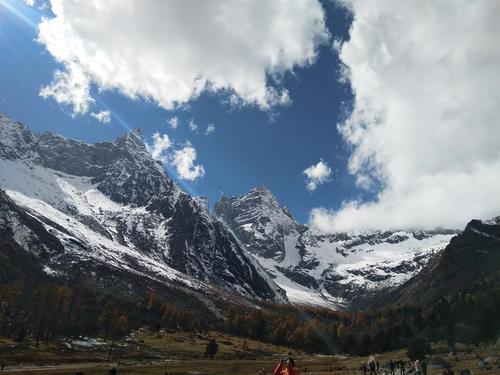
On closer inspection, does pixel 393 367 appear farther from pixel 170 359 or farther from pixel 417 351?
pixel 170 359

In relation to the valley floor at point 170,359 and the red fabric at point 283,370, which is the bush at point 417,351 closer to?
the valley floor at point 170,359

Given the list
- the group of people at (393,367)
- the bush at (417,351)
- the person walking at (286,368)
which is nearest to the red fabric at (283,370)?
the person walking at (286,368)

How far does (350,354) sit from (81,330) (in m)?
104

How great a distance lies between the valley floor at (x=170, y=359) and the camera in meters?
95.8

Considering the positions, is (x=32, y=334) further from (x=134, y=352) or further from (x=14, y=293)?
(x=134, y=352)

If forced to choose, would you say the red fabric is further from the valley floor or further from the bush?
the bush

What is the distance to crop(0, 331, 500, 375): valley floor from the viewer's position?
9575 centimetres

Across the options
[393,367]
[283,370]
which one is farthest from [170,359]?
[283,370]

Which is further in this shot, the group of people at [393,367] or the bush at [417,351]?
the bush at [417,351]

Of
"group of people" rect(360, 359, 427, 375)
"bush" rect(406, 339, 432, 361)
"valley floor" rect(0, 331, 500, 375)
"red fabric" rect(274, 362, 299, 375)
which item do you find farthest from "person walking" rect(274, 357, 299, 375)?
"bush" rect(406, 339, 432, 361)

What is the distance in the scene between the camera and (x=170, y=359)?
475ft

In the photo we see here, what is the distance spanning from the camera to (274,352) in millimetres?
188750

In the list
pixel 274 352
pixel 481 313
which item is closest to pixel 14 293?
pixel 274 352

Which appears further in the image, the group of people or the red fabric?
the group of people
